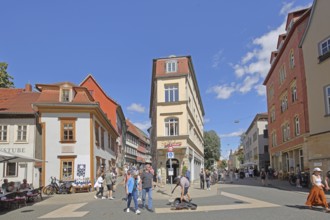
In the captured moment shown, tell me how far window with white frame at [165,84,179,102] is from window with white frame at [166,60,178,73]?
1.73 m

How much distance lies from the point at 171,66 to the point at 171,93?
9.91 feet

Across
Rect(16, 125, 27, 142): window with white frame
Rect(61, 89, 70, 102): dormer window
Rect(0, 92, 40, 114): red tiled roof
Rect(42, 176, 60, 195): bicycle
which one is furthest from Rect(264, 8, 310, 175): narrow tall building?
Rect(16, 125, 27, 142): window with white frame

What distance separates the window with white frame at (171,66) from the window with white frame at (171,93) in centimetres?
173

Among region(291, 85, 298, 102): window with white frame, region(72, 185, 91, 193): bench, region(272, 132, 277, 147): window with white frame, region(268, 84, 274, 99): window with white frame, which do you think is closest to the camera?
region(72, 185, 91, 193): bench

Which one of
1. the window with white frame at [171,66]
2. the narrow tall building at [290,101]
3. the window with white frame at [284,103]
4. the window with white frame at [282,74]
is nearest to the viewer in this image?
the narrow tall building at [290,101]

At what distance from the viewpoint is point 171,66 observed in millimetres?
37094

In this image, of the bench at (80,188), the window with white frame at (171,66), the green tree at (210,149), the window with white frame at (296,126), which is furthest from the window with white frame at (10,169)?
the green tree at (210,149)

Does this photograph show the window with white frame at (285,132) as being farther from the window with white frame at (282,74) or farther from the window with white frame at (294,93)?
the window with white frame at (282,74)

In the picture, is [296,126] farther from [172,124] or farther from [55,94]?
[55,94]

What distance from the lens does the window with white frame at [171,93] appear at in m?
36.1

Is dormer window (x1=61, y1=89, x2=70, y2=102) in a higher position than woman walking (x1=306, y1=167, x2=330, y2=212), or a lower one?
higher

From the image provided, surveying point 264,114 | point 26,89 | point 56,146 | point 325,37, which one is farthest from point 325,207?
point 264,114

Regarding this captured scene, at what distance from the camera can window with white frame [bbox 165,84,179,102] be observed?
3609 centimetres

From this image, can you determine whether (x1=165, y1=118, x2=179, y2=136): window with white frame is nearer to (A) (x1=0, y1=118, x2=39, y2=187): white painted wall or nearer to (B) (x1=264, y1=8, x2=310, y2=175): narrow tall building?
(B) (x1=264, y1=8, x2=310, y2=175): narrow tall building
